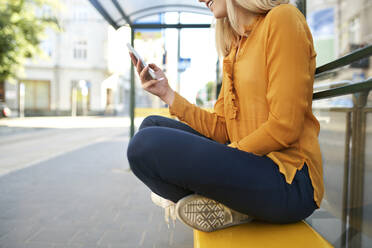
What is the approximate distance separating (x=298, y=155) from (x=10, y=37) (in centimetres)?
1548

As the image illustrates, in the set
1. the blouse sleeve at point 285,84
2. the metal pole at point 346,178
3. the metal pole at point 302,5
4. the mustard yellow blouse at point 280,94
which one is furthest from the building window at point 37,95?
the blouse sleeve at point 285,84

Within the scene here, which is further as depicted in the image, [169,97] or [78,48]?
[78,48]

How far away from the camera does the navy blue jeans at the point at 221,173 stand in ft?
3.86

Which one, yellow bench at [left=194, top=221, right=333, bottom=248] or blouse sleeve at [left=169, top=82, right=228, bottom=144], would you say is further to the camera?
blouse sleeve at [left=169, top=82, right=228, bottom=144]

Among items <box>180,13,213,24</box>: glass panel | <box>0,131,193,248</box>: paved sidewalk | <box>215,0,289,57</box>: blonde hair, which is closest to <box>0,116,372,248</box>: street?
<box>0,131,193,248</box>: paved sidewalk

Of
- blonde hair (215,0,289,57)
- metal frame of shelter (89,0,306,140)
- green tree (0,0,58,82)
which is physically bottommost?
blonde hair (215,0,289,57)

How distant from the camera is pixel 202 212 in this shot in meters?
1.29

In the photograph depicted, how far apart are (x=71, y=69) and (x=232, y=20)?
3376cm

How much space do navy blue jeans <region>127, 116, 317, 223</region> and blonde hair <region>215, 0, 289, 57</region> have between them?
61cm

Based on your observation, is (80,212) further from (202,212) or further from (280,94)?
(280,94)

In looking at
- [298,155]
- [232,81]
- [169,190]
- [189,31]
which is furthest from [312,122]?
[189,31]

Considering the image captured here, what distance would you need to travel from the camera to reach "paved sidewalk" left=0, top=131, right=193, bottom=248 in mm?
2553

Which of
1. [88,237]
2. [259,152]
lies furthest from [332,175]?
[88,237]

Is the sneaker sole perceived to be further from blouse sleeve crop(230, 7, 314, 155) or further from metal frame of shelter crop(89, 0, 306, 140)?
metal frame of shelter crop(89, 0, 306, 140)
